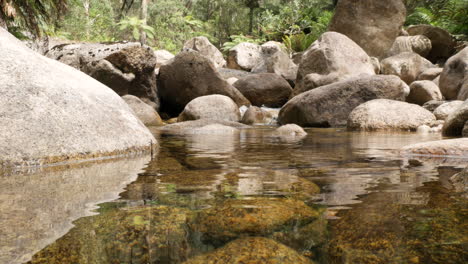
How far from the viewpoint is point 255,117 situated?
1081cm

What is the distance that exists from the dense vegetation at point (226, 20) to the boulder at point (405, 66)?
5.41 m

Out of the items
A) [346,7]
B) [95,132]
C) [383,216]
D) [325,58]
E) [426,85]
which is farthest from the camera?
[346,7]

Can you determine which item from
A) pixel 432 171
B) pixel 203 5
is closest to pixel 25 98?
pixel 432 171

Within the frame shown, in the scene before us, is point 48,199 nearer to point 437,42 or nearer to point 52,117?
point 52,117

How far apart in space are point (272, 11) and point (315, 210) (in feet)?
98.4

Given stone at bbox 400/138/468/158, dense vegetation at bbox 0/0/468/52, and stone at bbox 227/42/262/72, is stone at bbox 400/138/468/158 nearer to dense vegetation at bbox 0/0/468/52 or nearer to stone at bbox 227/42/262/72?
dense vegetation at bbox 0/0/468/52

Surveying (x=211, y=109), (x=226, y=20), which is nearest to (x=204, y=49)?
(x=226, y=20)

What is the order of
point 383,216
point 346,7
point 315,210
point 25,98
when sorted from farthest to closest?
point 346,7
point 25,98
point 315,210
point 383,216

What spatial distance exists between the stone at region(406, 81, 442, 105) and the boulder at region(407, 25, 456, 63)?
740 centimetres

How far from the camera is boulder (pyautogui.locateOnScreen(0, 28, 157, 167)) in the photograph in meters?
2.86

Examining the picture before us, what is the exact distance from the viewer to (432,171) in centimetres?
275

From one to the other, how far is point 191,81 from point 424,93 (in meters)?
7.15

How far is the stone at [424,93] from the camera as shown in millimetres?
11016

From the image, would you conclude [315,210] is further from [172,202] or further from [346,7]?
[346,7]
